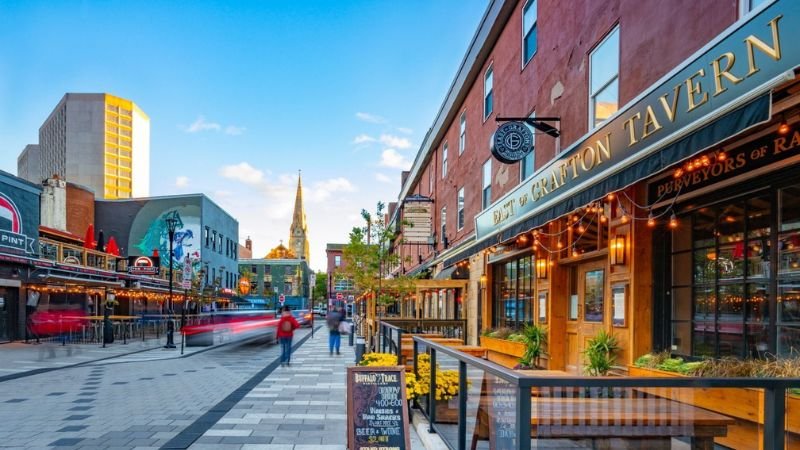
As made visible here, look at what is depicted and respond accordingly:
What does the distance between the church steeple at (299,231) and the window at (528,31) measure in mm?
142189

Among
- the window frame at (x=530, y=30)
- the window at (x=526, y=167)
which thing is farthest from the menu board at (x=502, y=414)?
the window frame at (x=530, y=30)

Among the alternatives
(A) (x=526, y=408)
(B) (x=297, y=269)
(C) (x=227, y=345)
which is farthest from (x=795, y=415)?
(B) (x=297, y=269)

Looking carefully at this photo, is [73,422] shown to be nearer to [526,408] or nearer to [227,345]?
[526,408]

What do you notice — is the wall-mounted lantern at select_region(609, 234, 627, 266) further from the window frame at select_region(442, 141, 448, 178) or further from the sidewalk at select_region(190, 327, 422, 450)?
the window frame at select_region(442, 141, 448, 178)

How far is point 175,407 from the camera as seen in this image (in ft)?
31.9

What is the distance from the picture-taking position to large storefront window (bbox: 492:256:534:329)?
43.0ft

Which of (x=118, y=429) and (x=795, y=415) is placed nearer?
(x=795, y=415)

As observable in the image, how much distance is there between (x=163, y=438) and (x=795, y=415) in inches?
283

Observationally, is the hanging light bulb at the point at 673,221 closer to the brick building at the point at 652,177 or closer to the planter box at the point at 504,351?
Result: the brick building at the point at 652,177

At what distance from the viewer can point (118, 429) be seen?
802 cm

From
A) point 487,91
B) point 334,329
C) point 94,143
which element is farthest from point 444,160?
point 94,143

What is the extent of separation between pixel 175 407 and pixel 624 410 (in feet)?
27.6

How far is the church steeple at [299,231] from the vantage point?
155500 millimetres

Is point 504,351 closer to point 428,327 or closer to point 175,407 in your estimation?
point 428,327
